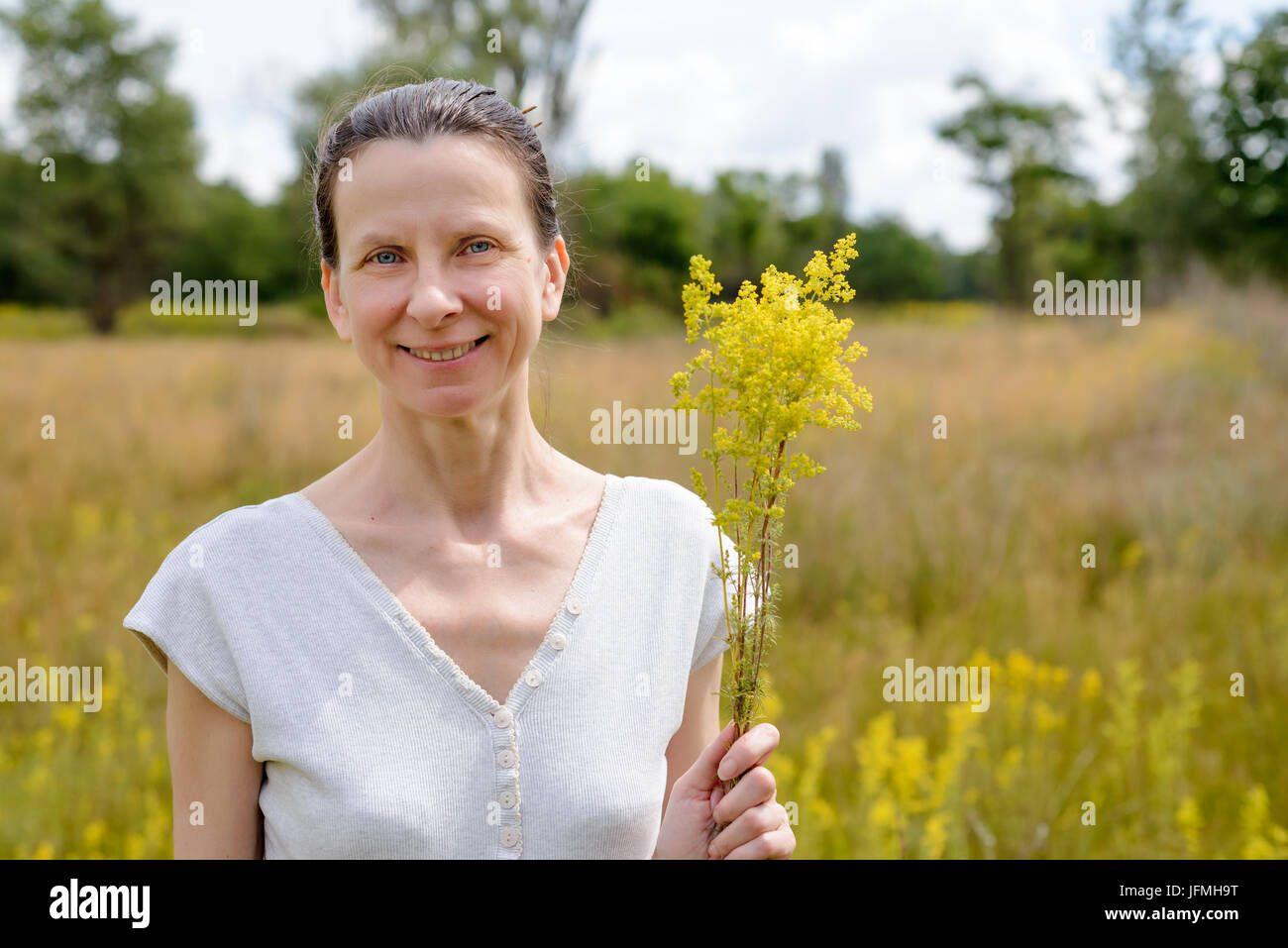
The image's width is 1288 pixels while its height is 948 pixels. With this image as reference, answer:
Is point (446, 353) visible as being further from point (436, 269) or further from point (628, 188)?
point (628, 188)

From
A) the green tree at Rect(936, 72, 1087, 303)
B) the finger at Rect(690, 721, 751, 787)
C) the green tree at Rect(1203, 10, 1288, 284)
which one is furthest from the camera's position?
the green tree at Rect(936, 72, 1087, 303)

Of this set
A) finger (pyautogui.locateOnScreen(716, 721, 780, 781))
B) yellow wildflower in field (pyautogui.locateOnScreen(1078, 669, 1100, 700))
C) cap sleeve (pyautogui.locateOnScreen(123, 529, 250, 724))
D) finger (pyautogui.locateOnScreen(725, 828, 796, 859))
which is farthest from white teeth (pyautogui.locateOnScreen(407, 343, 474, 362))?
yellow wildflower in field (pyautogui.locateOnScreen(1078, 669, 1100, 700))

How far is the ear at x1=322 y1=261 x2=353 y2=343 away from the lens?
171cm

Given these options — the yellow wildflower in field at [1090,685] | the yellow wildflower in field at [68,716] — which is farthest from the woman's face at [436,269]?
the yellow wildflower in field at [1090,685]

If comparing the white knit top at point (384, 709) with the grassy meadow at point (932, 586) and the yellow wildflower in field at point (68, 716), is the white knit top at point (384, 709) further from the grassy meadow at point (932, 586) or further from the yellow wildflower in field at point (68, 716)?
the yellow wildflower in field at point (68, 716)

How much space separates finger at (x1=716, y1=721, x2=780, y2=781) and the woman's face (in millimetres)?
686

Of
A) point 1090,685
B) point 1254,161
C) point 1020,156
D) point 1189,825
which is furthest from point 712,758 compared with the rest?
point 1020,156

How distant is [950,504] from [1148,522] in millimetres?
1177

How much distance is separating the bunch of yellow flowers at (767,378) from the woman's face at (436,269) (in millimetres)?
356

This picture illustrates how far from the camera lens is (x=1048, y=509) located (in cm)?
618

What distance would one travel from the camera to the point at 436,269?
61.3 inches

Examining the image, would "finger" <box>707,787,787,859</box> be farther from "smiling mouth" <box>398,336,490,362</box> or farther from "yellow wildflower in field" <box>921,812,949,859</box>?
"yellow wildflower in field" <box>921,812,949,859</box>

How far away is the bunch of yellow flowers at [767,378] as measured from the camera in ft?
4.30
